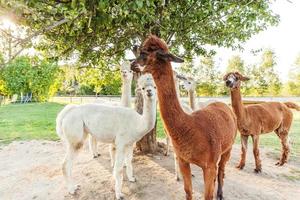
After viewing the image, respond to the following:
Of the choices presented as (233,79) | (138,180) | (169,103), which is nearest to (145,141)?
(138,180)

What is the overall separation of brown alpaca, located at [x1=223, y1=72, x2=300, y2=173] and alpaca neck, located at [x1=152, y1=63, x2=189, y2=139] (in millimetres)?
2869

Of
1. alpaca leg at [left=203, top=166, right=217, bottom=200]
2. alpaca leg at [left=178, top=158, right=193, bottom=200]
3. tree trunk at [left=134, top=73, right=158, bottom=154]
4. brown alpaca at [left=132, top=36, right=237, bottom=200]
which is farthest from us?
tree trunk at [left=134, top=73, right=158, bottom=154]

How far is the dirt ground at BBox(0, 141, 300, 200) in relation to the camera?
505cm

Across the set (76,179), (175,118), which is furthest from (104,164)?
(175,118)

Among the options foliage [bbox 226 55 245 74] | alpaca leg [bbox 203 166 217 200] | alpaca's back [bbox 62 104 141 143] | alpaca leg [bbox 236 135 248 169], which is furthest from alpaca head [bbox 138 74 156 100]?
foliage [bbox 226 55 245 74]

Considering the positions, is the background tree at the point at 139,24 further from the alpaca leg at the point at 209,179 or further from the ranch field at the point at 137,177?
the ranch field at the point at 137,177

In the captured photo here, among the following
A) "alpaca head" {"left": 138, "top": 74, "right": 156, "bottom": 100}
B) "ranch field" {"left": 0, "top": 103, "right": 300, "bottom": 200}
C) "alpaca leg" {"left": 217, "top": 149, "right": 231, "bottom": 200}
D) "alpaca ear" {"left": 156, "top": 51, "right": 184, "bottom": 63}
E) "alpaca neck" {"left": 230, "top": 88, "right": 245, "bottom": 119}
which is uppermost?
"alpaca ear" {"left": 156, "top": 51, "right": 184, "bottom": 63}

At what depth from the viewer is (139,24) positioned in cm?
520

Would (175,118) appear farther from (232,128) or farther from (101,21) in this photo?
(101,21)

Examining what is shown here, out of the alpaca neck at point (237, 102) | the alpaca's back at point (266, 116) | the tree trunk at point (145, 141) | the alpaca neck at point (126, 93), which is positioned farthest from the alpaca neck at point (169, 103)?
the tree trunk at point (145, 141)

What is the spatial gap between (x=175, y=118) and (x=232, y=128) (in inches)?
56.4

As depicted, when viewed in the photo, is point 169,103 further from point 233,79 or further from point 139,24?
point 233,79

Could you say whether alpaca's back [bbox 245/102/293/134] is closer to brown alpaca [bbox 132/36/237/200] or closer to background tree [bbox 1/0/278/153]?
background tree [bbox 1/0/278/153]

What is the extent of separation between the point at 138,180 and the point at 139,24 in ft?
8.57
